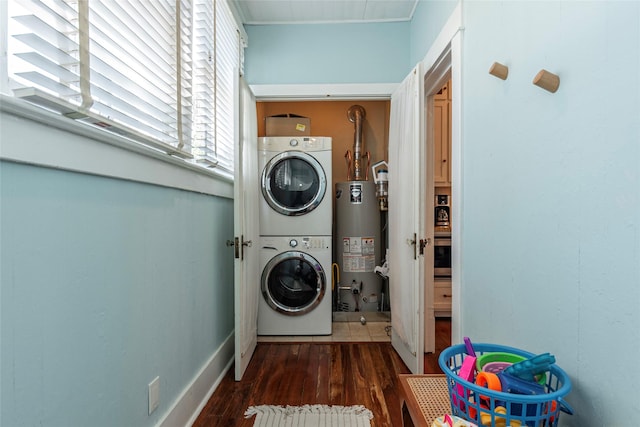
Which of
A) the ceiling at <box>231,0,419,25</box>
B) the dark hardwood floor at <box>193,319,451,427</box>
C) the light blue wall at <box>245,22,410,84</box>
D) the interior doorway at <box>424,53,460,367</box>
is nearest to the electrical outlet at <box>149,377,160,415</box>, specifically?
the dark hardwood floor at <box>193,319,451,427</box>

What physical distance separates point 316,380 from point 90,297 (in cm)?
156

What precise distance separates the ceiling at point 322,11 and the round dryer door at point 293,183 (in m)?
1.03

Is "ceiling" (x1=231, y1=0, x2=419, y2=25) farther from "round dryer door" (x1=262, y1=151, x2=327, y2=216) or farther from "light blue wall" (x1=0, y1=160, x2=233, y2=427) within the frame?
"light blue wall" (x1=0, y1=160, x2=233, y2=427)

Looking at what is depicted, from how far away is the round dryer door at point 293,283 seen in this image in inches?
111

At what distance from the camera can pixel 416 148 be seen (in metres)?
2.08

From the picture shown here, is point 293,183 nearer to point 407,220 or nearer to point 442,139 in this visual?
point 407,220

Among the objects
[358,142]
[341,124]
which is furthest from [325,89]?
[341,124]

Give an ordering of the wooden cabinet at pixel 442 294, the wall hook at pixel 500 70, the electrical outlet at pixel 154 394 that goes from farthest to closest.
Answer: the wooden cabinet at pixel 442 294 < the electrical outlet at pixel 154 394 < the wall hook at pixel 500 70

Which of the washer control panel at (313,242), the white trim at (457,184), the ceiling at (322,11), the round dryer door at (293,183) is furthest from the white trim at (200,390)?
the ceiling at (322,11)

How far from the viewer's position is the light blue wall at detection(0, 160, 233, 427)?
74cm

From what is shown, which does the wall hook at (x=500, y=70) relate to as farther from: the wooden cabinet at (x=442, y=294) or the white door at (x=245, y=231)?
the wooden cabinet at (x=442, y=294)

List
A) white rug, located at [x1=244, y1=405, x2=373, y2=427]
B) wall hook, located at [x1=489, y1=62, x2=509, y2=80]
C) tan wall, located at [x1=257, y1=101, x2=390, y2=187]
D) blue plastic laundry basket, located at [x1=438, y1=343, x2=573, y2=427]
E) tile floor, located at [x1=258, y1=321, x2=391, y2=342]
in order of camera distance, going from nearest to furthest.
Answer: blue plastic laundry basket, located at [x1=438, y1=343, x2=573, y2=427] → wall hook, located at [x1=489, y1=62, x2=509, y2=80] → white rug, located at [x1=244, y1=405, x2=373, y2=427] → tile floor, located at [x1=258, y1=321, x2=391, y2=342] → tan wall, located at [x1=257, y1=101, x2=390, y2=187]

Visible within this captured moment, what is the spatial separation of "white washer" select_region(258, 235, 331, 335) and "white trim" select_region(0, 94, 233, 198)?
1486mm

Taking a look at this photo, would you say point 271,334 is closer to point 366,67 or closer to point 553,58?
point 366,67
